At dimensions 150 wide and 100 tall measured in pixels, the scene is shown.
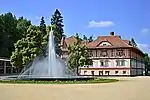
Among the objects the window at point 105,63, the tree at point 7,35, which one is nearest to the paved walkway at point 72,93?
the window at point 105,63

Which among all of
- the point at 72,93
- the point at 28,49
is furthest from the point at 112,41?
the point at 72,93

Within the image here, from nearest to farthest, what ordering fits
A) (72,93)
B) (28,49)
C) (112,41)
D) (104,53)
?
1. (72,93)
2. (28,49)
3. (104,53)
4. (112,41)

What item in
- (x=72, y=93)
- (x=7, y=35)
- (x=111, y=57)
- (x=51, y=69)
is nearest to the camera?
(x=72, y=93)

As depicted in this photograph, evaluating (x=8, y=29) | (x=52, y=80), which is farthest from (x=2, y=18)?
(x=52, y=80)

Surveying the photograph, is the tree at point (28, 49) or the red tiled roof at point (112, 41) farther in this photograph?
the red tiled roof at point (112, 41)

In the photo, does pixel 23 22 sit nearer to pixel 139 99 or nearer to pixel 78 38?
pixel 78 38

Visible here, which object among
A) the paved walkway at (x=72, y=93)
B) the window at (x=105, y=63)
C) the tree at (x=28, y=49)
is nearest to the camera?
the paved walkway at (x=72, y=93)

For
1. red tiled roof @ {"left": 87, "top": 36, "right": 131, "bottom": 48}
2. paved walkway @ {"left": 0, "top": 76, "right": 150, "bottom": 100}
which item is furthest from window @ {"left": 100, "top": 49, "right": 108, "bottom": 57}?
paved walkway @ {"left": 0, "top": 76, "right": 150, "bottom": 100}

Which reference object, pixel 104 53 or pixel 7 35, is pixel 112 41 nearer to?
pixel 104 53

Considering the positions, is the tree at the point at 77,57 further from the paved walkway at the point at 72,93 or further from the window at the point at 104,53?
the paved walkway at the point at 72,93

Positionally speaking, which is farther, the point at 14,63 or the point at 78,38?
the point at 78,38

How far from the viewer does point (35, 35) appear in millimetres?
59000

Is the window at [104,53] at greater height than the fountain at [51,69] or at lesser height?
greater

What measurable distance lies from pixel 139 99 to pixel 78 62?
46059mm
